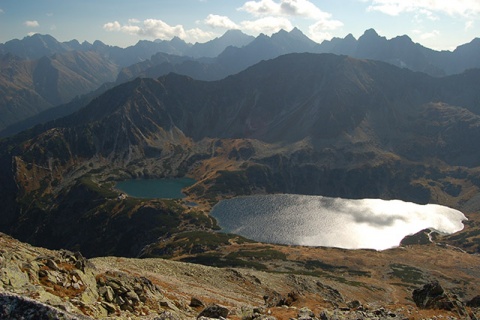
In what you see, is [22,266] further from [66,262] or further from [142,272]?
[142,272]

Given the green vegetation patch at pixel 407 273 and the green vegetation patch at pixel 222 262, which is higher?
the green vegetation patch at pixel 222 262

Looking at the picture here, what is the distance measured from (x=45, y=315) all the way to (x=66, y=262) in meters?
20.0

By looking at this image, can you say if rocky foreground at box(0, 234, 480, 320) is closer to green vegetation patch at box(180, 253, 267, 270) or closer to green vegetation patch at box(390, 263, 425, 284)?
green vegetation patch at box(180, 253, 267, 270)

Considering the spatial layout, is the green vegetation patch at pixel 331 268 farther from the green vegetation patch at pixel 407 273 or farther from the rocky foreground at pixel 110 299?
the rocky foreground at pixel 110 299

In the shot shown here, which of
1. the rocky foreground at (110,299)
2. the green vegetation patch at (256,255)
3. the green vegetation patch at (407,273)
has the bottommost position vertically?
the green vegetation patch at (407,273)

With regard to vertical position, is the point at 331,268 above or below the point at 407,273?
above

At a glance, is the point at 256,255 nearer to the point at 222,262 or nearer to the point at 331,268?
the point at 222,262

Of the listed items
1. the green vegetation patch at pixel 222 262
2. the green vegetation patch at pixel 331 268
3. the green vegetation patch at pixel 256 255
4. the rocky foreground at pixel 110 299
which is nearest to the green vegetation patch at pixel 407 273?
the green vegetation patch at pixel 331 268

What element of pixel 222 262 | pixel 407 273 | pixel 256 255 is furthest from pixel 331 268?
pixel 222 262

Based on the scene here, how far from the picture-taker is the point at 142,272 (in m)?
74.1

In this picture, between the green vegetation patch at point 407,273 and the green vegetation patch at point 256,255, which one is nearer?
the green vegetation patch at point 407,273

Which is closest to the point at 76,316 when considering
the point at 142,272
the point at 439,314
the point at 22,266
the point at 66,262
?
the point at 22,266

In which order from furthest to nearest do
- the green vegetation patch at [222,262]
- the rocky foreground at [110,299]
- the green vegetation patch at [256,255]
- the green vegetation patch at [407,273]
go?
the green vegetation patch at [256,255]
the green vegetation patch at [407,273]
the green vegetation patch at [222,262]
the rocky foreground at [110,299]

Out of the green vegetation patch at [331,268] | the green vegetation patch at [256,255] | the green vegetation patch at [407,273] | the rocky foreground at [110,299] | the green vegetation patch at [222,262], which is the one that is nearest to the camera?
the rocky foreground at [110,299]
